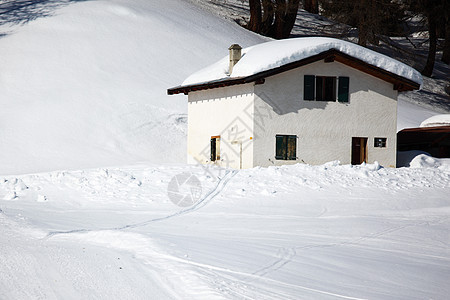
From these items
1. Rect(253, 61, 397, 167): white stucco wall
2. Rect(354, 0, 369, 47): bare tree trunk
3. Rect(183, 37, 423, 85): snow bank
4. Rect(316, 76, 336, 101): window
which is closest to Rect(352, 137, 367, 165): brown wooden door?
Rect(253, 61, 397, 167): white stucco wall

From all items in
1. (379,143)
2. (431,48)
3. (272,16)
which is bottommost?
(379,143)

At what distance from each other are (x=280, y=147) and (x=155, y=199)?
25.6 feet

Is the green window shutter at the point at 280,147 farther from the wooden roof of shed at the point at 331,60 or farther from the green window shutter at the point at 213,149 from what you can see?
the green window shutter at the point at 213,149

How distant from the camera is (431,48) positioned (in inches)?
2131

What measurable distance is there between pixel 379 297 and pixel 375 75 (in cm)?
1844

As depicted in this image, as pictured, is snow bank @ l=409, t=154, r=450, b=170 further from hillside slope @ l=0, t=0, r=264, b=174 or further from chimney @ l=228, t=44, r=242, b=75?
hillside slope @ l=0, t=0, r=264, b=174

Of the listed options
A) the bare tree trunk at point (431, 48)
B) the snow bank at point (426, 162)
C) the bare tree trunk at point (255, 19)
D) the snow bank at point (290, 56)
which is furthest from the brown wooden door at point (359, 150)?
the bare tree trunk at point (431, 48)

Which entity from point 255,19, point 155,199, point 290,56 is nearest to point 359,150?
point 290,56

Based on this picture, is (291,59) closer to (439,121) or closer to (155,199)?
(155,199)

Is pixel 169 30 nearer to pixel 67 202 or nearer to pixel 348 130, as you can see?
pixel 348 130

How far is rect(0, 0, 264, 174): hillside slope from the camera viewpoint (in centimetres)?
2998

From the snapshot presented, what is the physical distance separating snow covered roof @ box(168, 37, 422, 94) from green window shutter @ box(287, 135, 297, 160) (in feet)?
9.65

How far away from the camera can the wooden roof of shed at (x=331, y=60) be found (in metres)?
23.7

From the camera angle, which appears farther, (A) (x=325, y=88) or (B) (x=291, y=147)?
(A) (x=325, y=88)
